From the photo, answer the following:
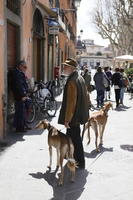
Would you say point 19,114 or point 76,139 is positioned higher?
point 76,139

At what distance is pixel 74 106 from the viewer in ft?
22.5

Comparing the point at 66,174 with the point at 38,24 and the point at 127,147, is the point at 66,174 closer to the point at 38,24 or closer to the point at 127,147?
the point at 127,147

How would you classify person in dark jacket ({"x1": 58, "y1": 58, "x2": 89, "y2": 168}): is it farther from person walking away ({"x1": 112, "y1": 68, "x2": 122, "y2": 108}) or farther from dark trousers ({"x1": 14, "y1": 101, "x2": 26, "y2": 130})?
person walking away ({"x1": 112, "y1": 68, "x2": 122, "y2": 108})

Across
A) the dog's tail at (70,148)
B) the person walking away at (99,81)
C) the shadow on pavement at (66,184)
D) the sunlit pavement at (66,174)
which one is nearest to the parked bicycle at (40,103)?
the sunlit pavement at (66,174)

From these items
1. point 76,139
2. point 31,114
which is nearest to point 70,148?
point 76,139

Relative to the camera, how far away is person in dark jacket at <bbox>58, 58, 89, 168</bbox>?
6836 millimetres

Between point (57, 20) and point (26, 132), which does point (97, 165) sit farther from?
point (57, 20)

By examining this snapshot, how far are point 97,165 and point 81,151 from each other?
22.8 inches

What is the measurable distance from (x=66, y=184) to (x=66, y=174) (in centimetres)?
52

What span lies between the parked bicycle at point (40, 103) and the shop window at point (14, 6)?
2355 millimetres

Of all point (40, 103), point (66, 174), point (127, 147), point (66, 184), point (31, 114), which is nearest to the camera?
point (66, 184)

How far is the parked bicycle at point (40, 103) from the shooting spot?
1236 cm

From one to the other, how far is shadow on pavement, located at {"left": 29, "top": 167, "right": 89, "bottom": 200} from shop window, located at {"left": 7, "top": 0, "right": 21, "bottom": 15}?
5491 millimetres

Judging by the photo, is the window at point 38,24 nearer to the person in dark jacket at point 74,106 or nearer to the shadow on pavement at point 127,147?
the shadow on pavement at point 127,147
